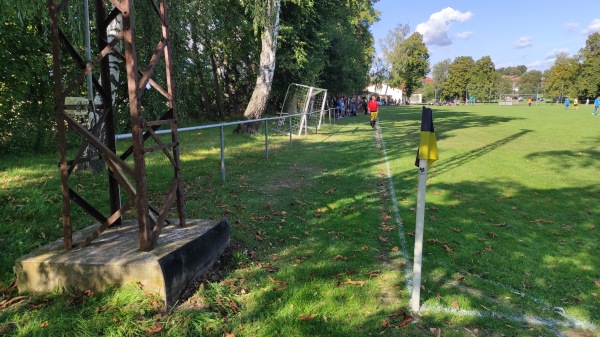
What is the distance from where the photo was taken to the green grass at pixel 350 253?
303cm

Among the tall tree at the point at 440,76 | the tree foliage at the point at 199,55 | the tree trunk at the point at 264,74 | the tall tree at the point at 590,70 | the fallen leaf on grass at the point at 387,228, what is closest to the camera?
the fallen leaf on grass at the point at 387,228

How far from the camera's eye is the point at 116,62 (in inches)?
333

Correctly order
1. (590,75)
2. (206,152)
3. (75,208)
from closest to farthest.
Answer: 1. (75,208)
2. (206,152)
3. (590,75)

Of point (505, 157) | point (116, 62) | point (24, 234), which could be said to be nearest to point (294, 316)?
point (24, 234)

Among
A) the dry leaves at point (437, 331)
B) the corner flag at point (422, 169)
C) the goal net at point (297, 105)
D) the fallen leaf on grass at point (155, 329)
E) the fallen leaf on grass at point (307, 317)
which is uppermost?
the goal net at point (297, 105)

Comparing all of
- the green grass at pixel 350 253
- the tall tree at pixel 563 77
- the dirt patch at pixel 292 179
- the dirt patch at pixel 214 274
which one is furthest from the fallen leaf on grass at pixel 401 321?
the tall tree at pixel 563 77

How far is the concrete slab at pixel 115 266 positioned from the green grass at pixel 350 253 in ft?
0.34

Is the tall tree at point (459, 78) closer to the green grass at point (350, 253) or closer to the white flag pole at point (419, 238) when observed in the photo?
the green grass at point (350, 253)

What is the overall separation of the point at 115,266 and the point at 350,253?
2.40 metres

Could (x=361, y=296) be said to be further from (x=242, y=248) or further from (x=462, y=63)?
(x=462, y=63)

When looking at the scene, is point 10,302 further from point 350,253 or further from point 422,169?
point 422,169

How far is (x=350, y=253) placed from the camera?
445cm

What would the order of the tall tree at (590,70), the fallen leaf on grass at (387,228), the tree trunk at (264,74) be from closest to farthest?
the fallen leaf on grass at (387,228)
the tree trunk at (264,74)
the tall tree at (590,70)

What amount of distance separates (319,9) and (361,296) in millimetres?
20804
